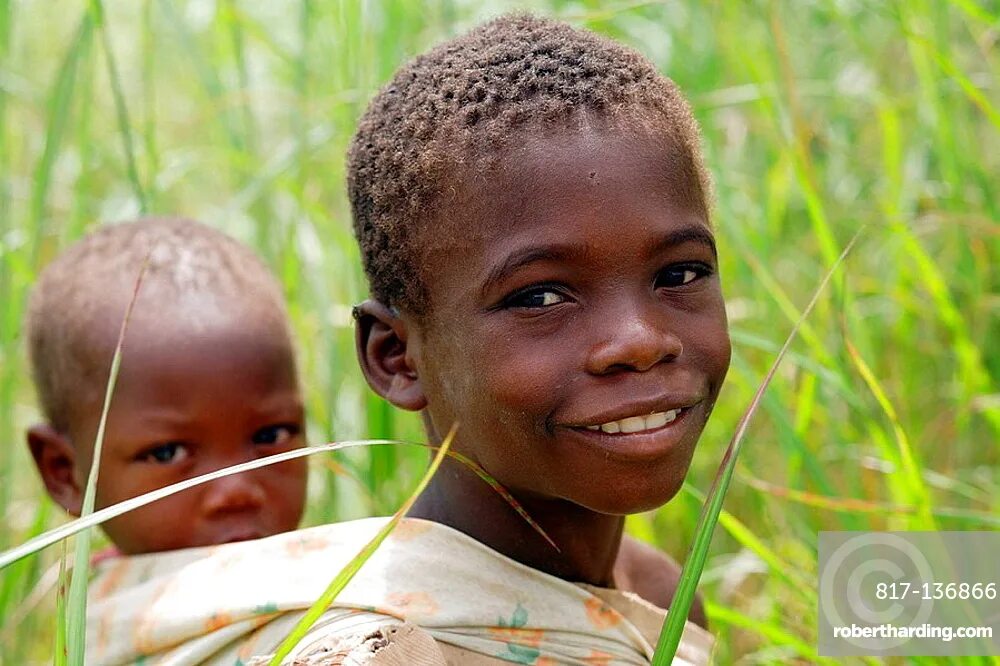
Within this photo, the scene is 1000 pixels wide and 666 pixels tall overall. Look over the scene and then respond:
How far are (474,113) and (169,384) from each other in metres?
0.85

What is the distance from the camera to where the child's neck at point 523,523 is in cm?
165

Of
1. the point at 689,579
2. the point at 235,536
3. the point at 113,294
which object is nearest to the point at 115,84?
the point at 113,294

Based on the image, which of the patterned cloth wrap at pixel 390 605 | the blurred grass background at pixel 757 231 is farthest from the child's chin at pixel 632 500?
the blurred grass background at pixel 757 231

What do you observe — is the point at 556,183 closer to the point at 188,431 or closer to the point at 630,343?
the point at 630,343

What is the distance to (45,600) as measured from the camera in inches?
121

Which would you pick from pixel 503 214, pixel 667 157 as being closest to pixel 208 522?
pixel 503 214

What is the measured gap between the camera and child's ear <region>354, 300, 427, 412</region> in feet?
5.41

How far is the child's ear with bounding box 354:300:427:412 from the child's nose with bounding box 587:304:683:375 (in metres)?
0.31

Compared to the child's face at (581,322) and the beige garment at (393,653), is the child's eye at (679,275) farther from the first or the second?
the beige garment at (393,653)

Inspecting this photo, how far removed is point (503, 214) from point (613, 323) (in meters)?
0.19

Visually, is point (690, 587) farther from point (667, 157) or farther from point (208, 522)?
point (208, 522)

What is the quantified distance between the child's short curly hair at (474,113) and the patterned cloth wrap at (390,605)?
12.6 inches

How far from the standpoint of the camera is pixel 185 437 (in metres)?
2.11

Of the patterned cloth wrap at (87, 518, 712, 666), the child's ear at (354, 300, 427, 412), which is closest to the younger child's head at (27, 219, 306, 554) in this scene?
the patterned cloth wrap at (87, 518, 712, 666)
